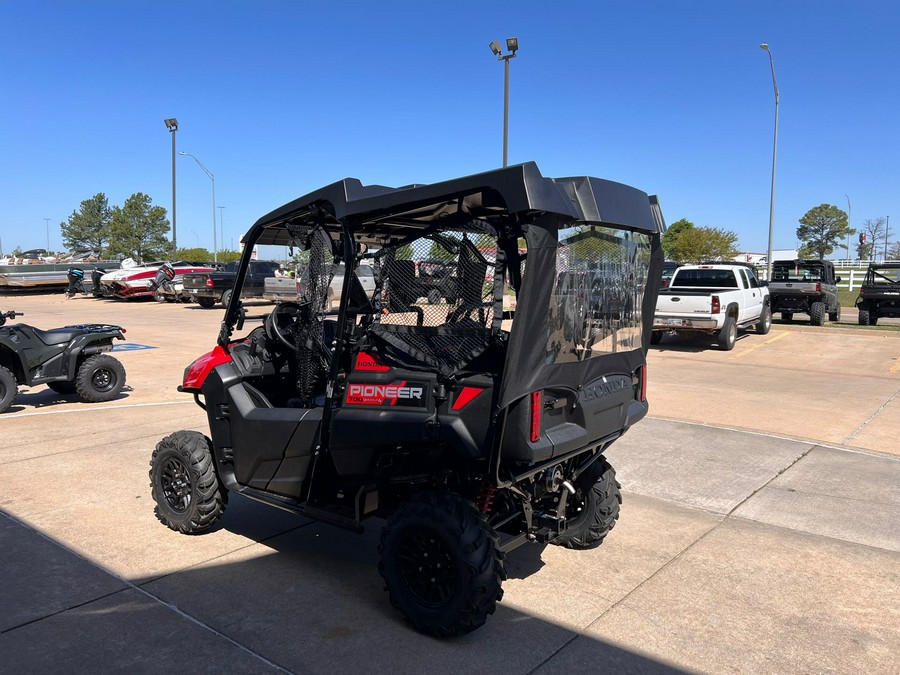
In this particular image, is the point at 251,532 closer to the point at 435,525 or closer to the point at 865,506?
the point at 435,525

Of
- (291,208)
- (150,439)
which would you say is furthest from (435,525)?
(150,439)

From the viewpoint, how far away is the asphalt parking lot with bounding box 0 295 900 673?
10.8 ft

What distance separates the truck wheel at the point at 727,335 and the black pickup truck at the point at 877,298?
19.6 ft

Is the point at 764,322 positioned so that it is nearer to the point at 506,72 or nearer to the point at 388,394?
the point at 506,72

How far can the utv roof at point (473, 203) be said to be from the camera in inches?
118

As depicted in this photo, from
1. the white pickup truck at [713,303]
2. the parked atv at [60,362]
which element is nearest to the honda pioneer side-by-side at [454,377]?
the parked atv at [60,362]

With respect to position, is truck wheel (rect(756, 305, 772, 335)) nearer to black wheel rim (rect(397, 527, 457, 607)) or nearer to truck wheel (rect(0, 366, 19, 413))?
truck wheel (rect(0, 366, 19, 413))

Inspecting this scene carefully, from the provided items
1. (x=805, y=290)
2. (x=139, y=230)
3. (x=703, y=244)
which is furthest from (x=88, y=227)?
(x=805, y=290)

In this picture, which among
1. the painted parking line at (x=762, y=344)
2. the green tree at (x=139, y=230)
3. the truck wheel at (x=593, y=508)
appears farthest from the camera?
the green tree at (x=139, y=230)

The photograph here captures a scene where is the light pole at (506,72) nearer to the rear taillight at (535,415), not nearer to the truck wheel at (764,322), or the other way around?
the truck wheel at (764,322)

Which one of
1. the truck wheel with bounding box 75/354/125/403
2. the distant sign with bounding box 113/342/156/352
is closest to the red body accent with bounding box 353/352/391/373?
the truck wheel with bounding box 75/354/125/403

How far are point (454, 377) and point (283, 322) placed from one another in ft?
5.60

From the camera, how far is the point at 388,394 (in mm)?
3506

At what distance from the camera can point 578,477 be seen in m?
4.50
